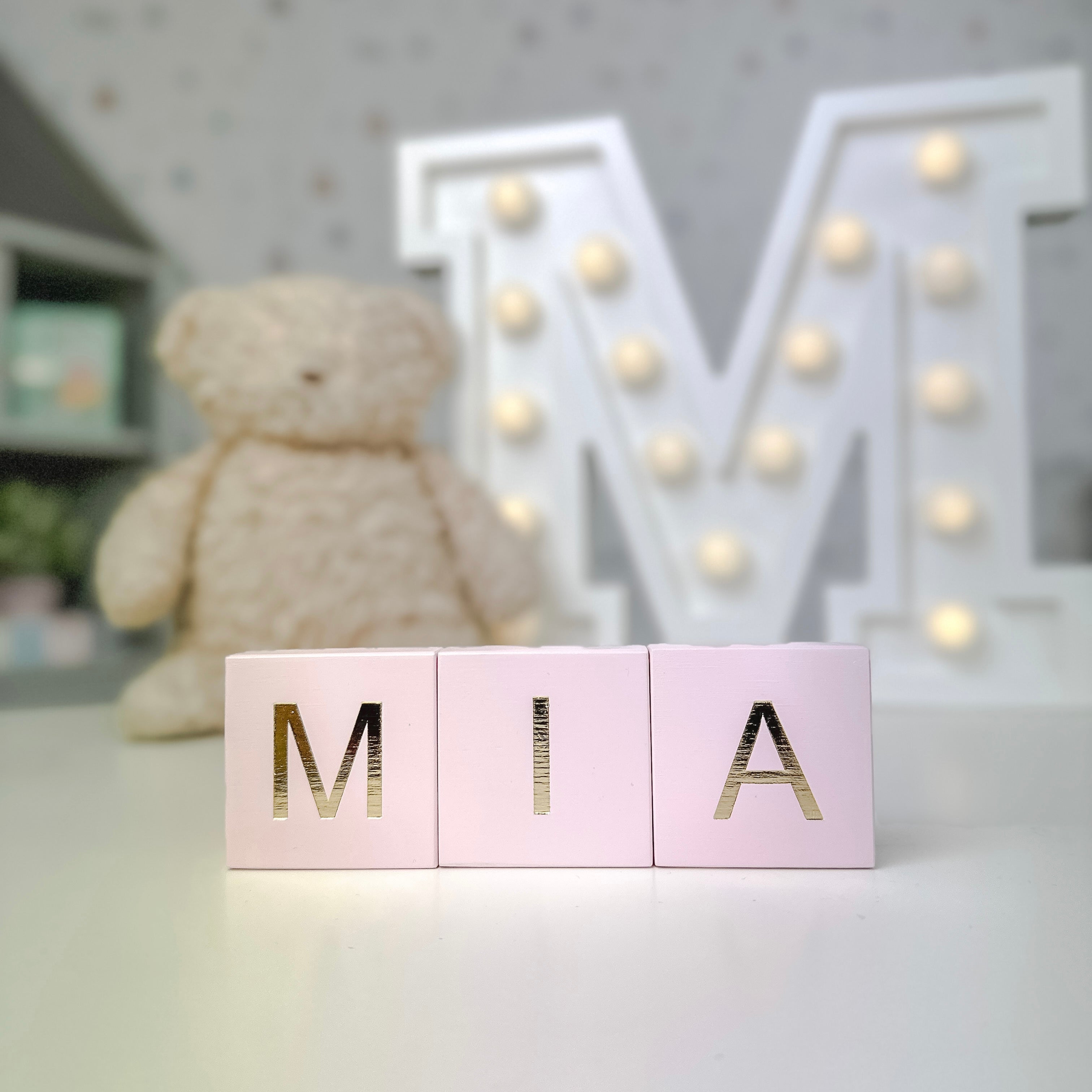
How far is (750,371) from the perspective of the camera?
0.98m

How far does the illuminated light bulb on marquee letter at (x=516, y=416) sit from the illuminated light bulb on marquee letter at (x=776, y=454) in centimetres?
26

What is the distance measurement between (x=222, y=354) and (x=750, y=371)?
57 cm

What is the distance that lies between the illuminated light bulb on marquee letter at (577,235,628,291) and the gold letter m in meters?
0.70

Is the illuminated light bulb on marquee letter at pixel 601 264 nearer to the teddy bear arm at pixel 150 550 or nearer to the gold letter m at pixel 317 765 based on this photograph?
the teddy bear arm at pixel 150 550

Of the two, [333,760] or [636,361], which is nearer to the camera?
[333,760]

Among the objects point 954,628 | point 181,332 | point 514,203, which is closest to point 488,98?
point 514,203

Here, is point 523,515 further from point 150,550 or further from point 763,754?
point 763,754

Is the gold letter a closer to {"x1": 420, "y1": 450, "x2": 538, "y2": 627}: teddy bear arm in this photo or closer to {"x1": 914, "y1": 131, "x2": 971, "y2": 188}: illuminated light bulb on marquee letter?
{"x1": 420, "y1": 450, "x2": 538, "y2": 627}: teddy bear arm

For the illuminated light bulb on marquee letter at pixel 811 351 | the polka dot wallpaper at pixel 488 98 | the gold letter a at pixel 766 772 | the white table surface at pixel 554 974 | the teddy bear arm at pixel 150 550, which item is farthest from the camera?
the polka dot wallpaper at pixel 488 98

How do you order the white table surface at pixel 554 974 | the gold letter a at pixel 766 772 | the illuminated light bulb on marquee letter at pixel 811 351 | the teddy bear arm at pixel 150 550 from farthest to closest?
1. the illuminated light bulb on marquee letter at pixel 811 351
2. the teddy bear arm at pixel 150 550
3. the gold letter a at pixel 766 772
4. the white table surface at pixel 554 974

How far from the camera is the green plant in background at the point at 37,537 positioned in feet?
4.56

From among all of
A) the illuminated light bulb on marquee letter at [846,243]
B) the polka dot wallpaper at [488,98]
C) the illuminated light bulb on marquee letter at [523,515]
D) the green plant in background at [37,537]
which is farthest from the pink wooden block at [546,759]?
the green plant in background at [37,537]

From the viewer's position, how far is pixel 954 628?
3.04 ft

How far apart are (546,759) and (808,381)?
2.28 ft
